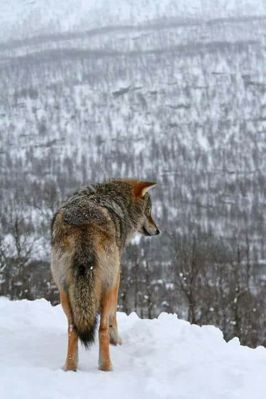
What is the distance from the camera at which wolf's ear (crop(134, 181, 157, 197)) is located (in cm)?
806

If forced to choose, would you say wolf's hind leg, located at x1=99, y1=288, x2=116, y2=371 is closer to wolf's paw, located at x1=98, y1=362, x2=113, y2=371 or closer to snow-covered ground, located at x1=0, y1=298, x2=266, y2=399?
wolf's paw, located at x1=98, y1=362, x2=113, y2=371

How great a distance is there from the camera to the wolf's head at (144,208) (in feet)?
26.5

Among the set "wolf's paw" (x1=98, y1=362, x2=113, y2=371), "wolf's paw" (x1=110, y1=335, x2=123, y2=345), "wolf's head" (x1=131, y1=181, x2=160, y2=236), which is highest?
"wolf's head" (x1=131, y1=181, x2=160, y2=236)

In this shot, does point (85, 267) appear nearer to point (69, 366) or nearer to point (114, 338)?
point (69, 366)

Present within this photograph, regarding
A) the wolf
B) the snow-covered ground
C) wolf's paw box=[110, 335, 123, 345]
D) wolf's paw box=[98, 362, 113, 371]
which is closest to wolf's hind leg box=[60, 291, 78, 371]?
the wolf

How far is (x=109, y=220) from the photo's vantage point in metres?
6.59

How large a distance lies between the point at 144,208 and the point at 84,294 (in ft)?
8.70

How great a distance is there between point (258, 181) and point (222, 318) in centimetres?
12864

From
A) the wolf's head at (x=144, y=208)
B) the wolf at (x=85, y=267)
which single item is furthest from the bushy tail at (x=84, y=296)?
the wolf's head at (x=144, y=208)

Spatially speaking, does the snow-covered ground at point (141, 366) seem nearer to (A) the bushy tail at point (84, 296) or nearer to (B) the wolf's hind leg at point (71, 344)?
(B) the wolf's hind leg at point (71, 344)

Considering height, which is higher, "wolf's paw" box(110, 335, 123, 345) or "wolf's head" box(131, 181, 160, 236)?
"wolf's head" box(131, 181, 160, 236)

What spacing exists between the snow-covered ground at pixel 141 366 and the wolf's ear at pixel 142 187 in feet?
6.52

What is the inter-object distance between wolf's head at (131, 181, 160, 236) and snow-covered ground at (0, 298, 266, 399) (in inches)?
56.6

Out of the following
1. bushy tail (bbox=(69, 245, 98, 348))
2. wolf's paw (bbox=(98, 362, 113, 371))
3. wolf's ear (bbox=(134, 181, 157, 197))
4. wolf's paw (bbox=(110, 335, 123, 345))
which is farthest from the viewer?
wolf's ear (bbox=(134, 181, 157, 197))
